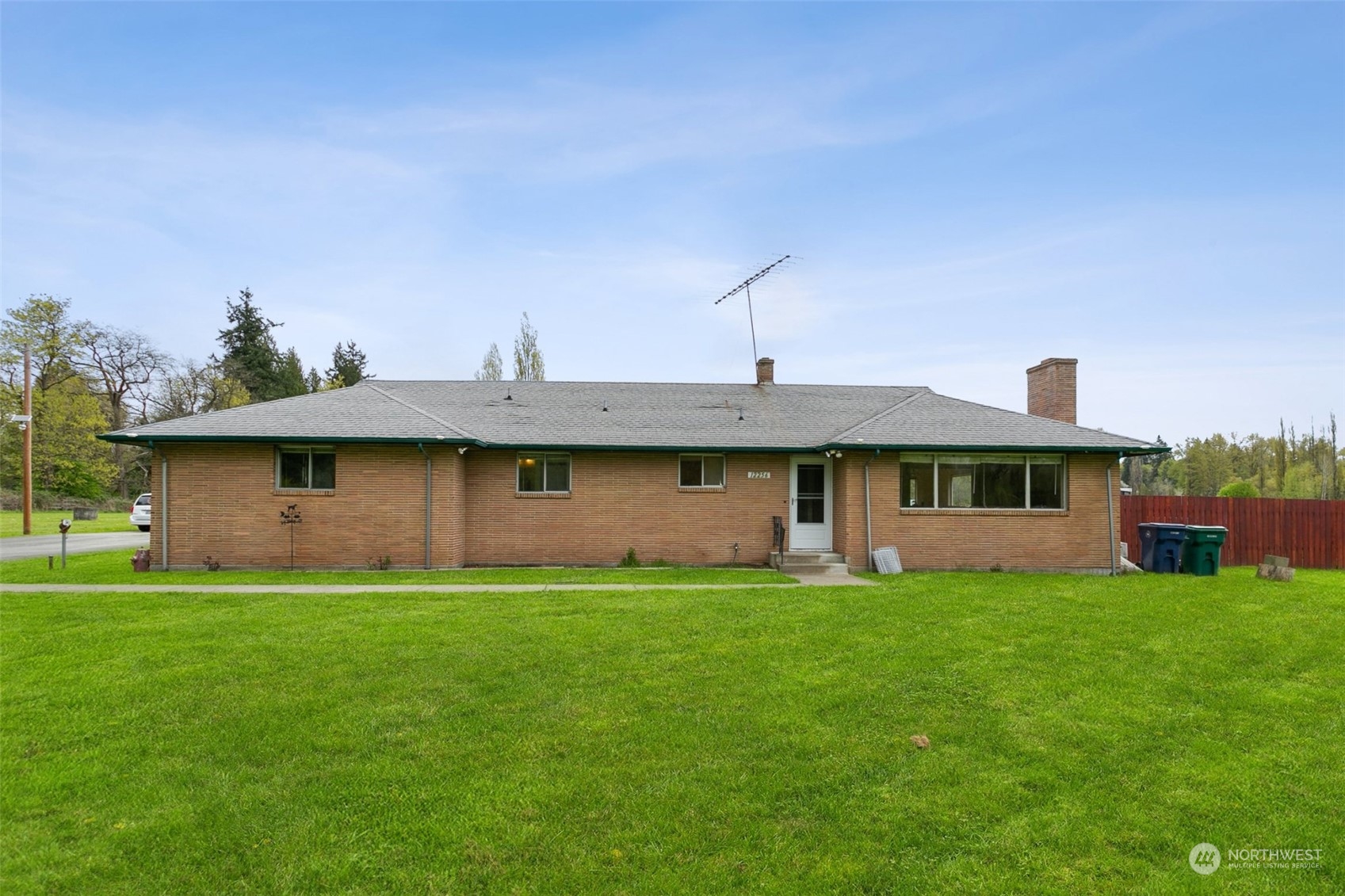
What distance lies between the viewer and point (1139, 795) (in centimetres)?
388

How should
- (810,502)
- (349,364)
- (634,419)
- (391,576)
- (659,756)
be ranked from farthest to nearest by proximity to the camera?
(349,364) → (634,419) → (810,502) → (391,576) → (659,756)

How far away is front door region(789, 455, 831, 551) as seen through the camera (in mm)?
14555

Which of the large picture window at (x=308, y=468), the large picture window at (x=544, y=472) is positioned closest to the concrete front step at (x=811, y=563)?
the large picture window at (x=544, y=472)

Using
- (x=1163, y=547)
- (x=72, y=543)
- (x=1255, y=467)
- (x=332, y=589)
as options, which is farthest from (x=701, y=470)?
(x=1255, y=467)

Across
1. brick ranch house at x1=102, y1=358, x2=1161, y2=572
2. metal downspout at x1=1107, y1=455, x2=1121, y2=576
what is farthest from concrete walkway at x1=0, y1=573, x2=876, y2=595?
metal downspout at x1=1107, y1=455, x2=1121, y2=576

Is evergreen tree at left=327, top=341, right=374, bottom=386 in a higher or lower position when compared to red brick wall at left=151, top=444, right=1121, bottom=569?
higher

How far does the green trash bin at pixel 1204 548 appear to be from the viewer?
43.4 feet

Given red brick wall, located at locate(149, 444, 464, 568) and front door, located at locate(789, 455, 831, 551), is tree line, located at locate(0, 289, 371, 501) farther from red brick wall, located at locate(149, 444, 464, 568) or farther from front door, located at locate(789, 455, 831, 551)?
front door, located at locate(789, 455, 831, 551)

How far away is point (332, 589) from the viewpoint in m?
10.6

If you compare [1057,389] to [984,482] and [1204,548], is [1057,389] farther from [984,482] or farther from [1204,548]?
[1204,548]

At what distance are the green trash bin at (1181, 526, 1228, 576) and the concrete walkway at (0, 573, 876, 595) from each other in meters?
8.47

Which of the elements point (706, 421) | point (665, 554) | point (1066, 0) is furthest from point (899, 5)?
point (665, 554)

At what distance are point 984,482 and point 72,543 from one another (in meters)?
25.0

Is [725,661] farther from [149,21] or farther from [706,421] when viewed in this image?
[149,21]
